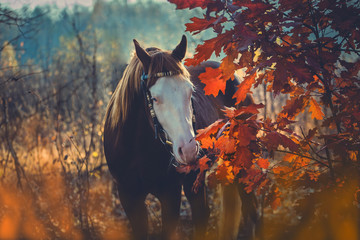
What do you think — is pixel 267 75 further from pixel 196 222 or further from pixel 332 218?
pixel 196 222

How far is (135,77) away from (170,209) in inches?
52.5

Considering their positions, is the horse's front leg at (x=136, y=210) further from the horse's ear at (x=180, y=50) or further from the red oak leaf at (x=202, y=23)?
the red oak leaf at (x=202, y=23)

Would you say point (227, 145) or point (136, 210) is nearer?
point (227, 145)

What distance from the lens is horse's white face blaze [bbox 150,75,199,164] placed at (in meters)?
2.39

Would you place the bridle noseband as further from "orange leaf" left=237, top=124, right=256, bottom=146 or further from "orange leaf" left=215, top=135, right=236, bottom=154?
"orange leaf" left=237, top=124, right=256, bottom=146

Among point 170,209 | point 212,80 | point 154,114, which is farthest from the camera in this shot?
point 170,209

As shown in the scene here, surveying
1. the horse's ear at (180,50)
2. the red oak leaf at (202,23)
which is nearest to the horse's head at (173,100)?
the horse's ear at (180,50)

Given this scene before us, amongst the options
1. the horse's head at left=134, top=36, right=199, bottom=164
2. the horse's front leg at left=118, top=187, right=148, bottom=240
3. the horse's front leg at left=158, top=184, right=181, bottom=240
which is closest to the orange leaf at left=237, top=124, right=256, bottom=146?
the horse's head at left=134, top=36, right=199, bottom=164

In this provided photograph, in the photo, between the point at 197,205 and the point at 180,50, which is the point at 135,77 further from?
the point at 197,205

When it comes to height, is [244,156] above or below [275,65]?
below

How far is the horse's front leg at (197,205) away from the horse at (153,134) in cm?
1

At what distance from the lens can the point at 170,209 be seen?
3.08 meters

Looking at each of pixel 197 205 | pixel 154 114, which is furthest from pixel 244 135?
pixel 197 205

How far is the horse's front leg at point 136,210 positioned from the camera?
3.11 meters
